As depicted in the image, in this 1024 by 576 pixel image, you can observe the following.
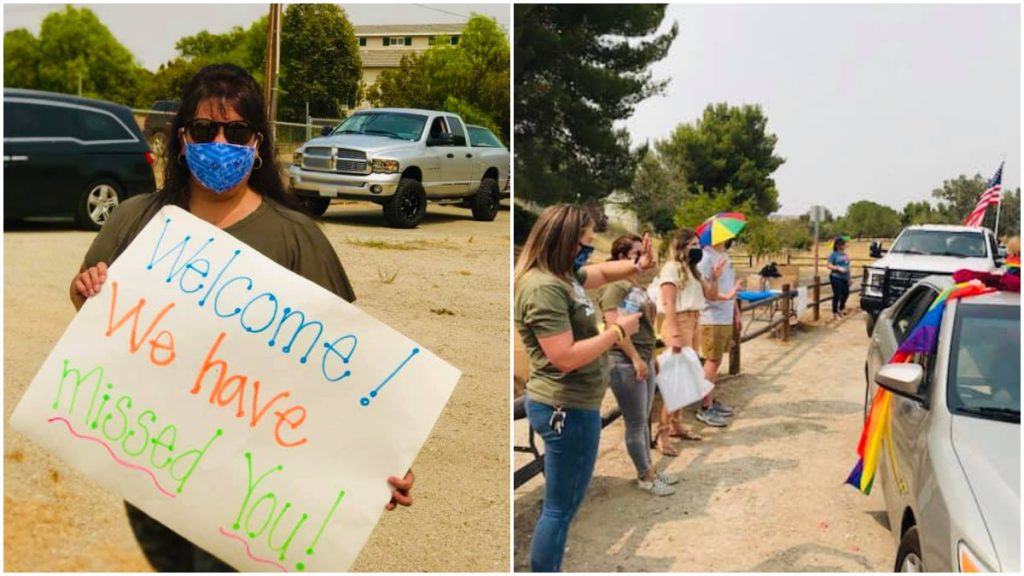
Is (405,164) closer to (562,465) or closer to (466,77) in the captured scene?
(466,77)

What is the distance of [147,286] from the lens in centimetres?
207

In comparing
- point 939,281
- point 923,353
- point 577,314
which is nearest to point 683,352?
point 939,281

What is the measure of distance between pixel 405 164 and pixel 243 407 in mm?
3197

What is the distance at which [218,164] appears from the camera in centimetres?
210

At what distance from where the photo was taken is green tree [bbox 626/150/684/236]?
26906 millimetres

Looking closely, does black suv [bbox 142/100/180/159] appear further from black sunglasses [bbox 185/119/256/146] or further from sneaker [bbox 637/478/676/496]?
sneaker [bbox 637/478/676/496]

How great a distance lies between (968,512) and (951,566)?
0.16m

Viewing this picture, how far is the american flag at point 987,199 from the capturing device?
32.8ft

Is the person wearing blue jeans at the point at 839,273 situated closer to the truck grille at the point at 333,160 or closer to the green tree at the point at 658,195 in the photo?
the truck grille at the point at 333,160

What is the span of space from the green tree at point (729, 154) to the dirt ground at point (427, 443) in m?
27.4

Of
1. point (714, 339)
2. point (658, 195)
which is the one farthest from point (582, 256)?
point (658, 195)

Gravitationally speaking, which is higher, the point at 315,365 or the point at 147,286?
the point at 147,286

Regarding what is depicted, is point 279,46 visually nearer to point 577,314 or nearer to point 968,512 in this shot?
point 577,314

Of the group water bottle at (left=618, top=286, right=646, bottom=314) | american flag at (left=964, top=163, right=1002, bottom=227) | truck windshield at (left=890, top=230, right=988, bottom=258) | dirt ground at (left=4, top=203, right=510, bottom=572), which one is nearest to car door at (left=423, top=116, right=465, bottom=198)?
dirt ground at (left=4, top=203, right=510, bottom=572)
